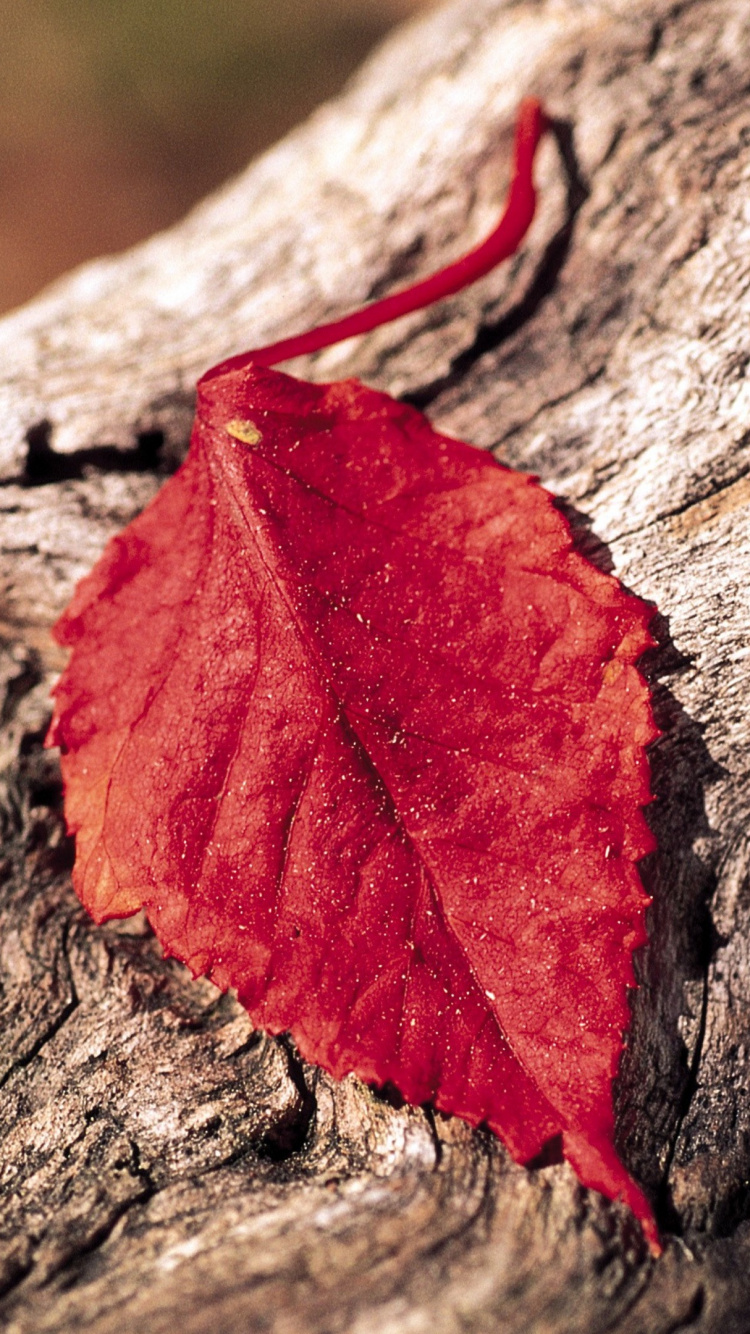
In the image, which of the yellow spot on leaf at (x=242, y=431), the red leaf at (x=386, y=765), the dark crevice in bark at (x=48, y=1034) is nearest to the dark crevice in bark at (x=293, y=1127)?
the red leaf at (x=386, y=765)

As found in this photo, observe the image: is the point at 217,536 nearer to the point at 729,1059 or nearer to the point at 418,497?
the point at 418,497

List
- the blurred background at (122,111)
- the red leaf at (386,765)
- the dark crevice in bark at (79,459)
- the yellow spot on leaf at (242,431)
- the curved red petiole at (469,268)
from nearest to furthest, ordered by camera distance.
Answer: the red leaf at (386,765) → the yellow spot on leaf at (242,431) → the curved red petiole at (469,268) → the dark crevice in bark at (79,459) → the blurred background at (122,111)

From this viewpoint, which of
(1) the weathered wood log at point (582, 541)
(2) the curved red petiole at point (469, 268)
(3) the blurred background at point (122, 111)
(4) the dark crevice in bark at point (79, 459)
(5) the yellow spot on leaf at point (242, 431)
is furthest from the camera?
(3) the blurred background at point (122, 111)

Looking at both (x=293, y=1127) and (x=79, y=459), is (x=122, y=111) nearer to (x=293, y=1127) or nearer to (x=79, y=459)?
(x=79, y=459)

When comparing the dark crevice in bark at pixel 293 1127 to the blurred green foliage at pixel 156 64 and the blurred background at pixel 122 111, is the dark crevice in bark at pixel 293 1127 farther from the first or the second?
the blurred green foliage at pixel 156 64

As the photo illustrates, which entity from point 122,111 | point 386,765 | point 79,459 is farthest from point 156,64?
point 386,765

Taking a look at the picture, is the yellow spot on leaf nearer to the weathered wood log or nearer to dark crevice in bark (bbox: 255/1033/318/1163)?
the weathered wood log

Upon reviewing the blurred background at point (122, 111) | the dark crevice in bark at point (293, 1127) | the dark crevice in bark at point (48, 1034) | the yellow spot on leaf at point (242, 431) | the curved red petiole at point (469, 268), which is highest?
the blurred background at point (122, 111)
